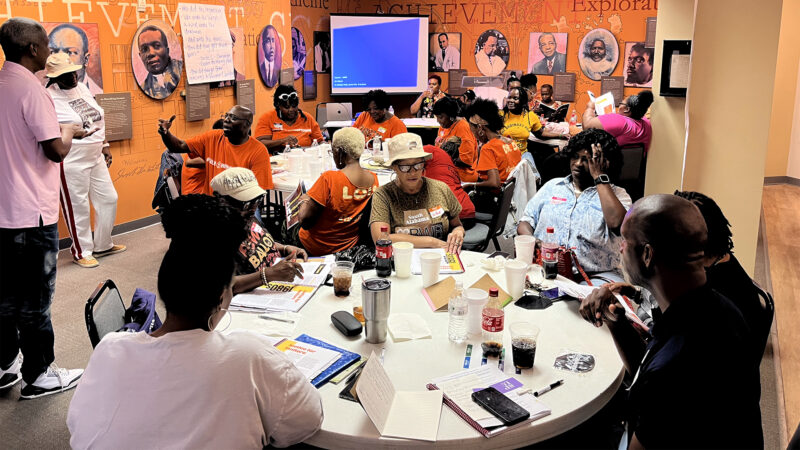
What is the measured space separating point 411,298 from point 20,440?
6.55 feet

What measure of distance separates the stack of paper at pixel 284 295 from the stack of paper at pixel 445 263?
405mm

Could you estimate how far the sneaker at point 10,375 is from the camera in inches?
133

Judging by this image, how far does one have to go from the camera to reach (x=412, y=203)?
3.47 m

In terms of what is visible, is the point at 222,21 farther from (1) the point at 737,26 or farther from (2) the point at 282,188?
(1) the point at 737,26

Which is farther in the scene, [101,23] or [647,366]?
[101,23]

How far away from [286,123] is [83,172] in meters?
2.09

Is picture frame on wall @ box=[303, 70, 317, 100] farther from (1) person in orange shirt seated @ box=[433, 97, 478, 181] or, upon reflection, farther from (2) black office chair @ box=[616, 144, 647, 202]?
(2) black office chair @ box=[616, 144, 647, 202]

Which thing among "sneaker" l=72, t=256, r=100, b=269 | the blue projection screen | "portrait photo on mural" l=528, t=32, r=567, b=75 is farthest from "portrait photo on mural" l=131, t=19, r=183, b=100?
"portrait photo on mural" l=528, t=32, r=567, b=75

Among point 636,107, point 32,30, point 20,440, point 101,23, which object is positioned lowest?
point 20,440

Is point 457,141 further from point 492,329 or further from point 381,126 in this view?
point 492,329

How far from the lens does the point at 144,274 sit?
204 inches

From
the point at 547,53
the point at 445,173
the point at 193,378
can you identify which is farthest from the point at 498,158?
the point at 547,53

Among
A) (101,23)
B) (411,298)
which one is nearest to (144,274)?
(101,23)

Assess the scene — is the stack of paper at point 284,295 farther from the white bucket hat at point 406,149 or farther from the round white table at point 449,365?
the white bucket hat at point 406,149
